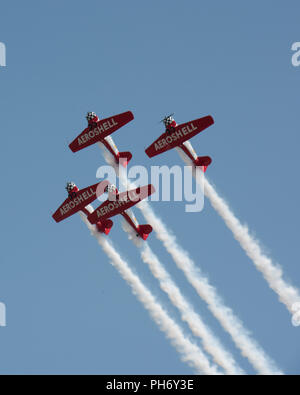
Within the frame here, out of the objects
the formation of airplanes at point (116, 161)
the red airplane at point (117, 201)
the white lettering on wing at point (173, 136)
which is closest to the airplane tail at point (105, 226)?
the formation of airplanes at point (116, 161)

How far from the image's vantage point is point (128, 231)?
117m

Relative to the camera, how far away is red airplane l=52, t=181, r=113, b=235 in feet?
380

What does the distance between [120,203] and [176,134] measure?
10.1 m

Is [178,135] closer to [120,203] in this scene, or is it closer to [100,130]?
[100,130]

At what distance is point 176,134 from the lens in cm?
11506

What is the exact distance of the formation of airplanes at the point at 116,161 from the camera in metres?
114

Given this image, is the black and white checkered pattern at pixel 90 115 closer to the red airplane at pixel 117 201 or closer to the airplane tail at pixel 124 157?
the airplane tail at pixel 124 157

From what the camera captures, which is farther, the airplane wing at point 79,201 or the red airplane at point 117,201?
the airplane wing at point 79,201

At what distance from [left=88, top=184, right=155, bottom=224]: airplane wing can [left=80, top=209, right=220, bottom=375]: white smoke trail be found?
513 centimetres

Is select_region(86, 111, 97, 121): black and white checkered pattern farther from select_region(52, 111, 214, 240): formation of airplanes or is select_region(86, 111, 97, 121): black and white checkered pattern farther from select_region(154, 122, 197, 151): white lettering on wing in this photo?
select_region(154, 122, 197, 151): white lettering on wing
